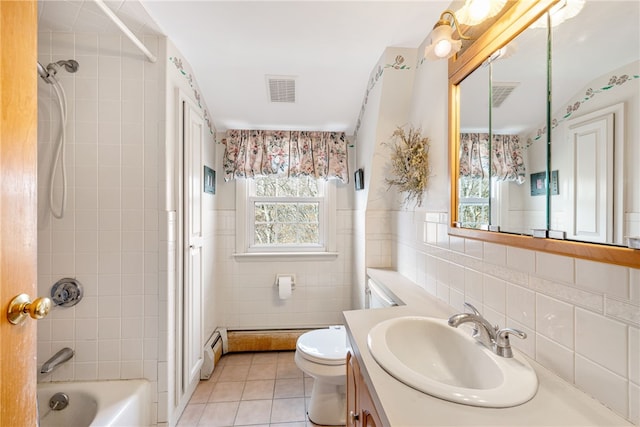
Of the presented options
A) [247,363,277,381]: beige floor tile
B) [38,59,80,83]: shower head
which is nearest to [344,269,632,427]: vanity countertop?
[247,363,277,381]: beige floor tile

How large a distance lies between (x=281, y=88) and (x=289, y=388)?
2.23 metres

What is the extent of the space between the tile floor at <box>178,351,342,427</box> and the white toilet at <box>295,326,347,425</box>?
0.11m

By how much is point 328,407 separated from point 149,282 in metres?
1.30

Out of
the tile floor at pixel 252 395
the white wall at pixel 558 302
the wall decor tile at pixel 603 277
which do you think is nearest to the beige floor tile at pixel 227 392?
the tile floor at pixel 252 395

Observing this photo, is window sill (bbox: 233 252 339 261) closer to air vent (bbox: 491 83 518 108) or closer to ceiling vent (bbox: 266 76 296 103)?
ceiling vent (bbox: 266 76 296 103)

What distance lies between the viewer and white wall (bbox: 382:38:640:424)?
1.85 ft

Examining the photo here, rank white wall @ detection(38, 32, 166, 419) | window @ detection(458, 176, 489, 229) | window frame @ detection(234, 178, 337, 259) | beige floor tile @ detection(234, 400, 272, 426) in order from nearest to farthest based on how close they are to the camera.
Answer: window @ detection(458, 176, 489, 229) → white wall @ detection(38, 32, 166, 419) → beige floor tile @ detection(234, 400, 272, 426) → window frame @ detection(234, 178, 337, 259)

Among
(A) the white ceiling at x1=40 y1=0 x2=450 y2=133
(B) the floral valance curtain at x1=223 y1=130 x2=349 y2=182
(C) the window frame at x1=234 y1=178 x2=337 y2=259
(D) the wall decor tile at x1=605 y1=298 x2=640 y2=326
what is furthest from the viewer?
(C) the window frame at x1=234 y1=178 x2=337 y2=259

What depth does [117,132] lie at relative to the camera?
1435 millimetres

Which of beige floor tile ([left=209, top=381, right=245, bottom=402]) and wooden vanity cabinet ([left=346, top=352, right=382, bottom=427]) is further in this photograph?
beige floor tile ([left=209, top=381, right=245, bottom=402])

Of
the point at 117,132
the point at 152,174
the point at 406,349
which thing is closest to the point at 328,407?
the point at 406,349

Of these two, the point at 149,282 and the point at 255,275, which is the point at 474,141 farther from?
the point at 255,275

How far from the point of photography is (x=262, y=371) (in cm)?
212

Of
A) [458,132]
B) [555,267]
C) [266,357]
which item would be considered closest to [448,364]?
[555,267]
